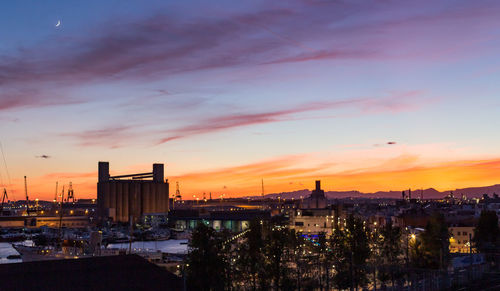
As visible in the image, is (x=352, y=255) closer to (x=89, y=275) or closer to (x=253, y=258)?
(x=253, y=258)

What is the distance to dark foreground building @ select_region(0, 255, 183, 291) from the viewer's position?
25.6 metres

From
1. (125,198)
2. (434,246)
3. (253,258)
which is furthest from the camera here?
(125,198)

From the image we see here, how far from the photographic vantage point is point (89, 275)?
89.9ft

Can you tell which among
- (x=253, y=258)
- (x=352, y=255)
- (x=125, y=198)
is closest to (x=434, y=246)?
(x=352, y=255)

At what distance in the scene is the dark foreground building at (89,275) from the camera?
1009 inches

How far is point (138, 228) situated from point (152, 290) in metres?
144

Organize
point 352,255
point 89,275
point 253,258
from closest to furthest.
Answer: point 89,275, point 253,258, point 352,255

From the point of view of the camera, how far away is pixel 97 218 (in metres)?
189

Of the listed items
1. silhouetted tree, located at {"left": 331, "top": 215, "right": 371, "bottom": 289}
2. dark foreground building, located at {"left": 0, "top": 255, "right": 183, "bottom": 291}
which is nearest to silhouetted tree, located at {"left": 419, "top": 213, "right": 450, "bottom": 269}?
silhouetted tree, located at {"left": 331, "top": 215, "right": 371, "bottom": 289}

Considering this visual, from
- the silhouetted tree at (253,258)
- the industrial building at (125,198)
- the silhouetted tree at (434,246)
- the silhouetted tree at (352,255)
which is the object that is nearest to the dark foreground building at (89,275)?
the silhouetted tree at (253,258)

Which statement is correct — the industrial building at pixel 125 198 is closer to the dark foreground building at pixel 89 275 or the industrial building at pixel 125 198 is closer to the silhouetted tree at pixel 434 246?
the silhouetted tree at pixel 434 246

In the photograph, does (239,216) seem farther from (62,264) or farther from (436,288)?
(62,264)

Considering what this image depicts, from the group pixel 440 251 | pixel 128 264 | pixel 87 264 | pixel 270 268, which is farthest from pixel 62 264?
pixel 440 251

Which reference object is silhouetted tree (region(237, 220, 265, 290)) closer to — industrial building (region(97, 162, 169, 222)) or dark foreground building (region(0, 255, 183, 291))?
dark foreground building (region(0, 255, 183, 291))
